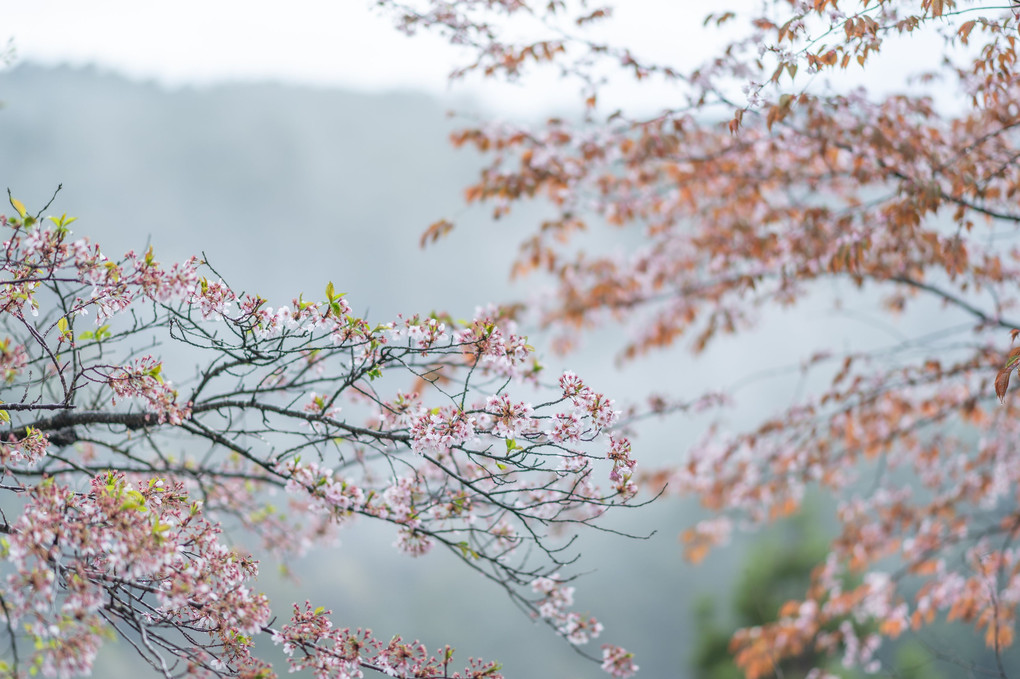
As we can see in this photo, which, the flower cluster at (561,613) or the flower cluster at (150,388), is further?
the flower cluster at (561,613)

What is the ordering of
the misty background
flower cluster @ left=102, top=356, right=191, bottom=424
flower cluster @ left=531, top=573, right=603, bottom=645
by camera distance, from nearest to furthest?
flower cluster @ left=102, top=356, right=191, bottom=424 → flower cluster @ left=531, top=573, right=603, bottom=645 → the misty background

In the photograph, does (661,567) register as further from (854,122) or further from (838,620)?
(854,122)

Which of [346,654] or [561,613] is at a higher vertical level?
[561,613]

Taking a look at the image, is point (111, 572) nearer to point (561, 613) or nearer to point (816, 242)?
point (561, 613)

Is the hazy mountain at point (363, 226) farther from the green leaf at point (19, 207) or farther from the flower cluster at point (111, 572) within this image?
the flower cluster at point (111, 572)

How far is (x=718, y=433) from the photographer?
13.9 ft

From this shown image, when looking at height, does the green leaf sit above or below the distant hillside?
below

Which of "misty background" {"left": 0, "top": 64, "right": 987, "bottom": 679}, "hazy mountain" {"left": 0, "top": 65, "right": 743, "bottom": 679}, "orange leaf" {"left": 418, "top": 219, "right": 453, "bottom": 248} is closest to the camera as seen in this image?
"orange leaf" {"left": 418, "top": 219, "right": 453, "bottom": 248}

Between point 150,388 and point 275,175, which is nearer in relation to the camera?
point 150,388

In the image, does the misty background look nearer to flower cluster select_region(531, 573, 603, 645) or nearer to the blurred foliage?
the blurred foliage

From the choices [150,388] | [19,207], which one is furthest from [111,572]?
[19,207]

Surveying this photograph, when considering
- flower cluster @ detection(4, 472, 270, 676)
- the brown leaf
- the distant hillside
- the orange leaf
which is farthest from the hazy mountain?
the brown leaf

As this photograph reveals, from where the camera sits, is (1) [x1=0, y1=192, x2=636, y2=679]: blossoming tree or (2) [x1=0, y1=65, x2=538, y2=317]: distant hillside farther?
(2) [x1=0, y1=65, x2=538, y2=317]: distant hillside

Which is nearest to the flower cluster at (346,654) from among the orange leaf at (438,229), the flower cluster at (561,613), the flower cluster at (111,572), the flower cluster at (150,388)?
the flower cluster at (111,572)
